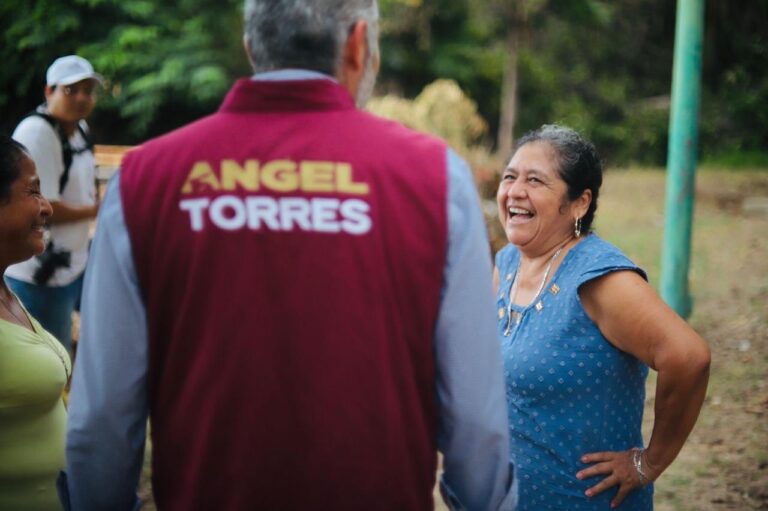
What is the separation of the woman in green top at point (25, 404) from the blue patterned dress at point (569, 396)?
4.47ft

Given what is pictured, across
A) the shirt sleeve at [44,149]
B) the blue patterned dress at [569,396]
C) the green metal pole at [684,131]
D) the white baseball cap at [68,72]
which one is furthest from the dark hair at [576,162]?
the green metal pole at [684,131]

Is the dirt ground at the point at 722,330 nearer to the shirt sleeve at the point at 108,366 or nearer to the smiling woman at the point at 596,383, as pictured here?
the smiling woman at the point at 596,383

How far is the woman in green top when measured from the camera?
245 centimetres

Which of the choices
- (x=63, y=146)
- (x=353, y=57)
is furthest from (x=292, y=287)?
(x=63, y=146)

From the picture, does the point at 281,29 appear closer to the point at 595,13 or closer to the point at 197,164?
the point at 197,164

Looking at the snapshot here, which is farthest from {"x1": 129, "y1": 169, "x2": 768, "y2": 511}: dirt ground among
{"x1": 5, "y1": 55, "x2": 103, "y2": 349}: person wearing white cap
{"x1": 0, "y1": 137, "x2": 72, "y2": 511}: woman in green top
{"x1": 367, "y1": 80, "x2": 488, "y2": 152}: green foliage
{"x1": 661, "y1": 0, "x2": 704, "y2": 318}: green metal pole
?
{"x1": 367, "y1": 80, "x2": 488, "y2": 152}: green foliage

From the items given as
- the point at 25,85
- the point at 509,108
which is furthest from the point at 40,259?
the point at 509,108

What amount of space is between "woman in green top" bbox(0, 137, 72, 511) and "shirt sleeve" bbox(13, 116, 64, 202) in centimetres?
187

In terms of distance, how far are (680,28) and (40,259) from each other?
522 centimetres

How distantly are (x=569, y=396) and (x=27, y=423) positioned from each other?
1.57 m

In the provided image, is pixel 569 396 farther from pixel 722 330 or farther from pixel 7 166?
pixel 722 330

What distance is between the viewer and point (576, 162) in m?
2.78

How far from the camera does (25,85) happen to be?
44.7ft

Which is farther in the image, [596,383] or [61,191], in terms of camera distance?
[61,191]
